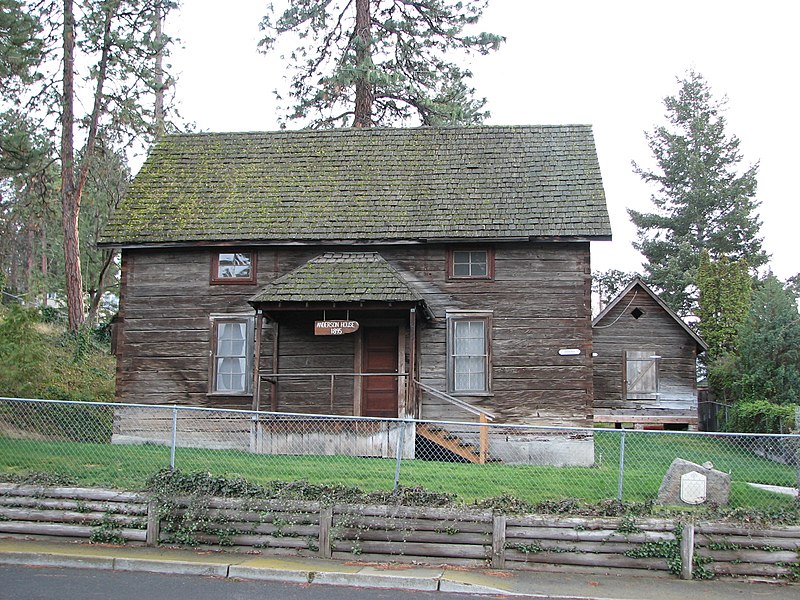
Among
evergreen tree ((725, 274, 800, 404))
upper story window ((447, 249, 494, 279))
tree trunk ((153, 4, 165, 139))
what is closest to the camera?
upper story window ((447, 249, 494, 279))

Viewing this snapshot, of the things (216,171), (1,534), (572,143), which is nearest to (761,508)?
(1,534)

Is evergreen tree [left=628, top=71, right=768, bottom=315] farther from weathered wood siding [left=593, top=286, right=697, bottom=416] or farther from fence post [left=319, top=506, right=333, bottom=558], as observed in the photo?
fence post [left=319, top=506, right=333, bottom=558]

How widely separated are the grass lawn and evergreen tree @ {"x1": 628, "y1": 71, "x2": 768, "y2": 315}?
26.9m

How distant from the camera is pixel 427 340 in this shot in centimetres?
1834

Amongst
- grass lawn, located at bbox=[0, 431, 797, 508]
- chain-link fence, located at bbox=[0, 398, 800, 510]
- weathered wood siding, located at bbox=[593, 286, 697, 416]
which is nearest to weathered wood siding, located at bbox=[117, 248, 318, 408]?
chain-link fence, located at bbox=[0, 398, 800, 510]

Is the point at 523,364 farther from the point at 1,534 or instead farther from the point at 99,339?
the point at 99,339

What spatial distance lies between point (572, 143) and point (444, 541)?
1334 centimetres

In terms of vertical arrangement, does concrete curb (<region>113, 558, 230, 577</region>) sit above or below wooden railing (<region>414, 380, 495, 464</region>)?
below

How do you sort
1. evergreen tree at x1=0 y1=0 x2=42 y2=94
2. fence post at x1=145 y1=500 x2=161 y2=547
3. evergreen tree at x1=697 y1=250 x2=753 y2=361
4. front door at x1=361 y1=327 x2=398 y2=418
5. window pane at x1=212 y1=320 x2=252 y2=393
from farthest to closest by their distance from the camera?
evergreen tree at x1=697 y1=250 x2=753 y2=361
evergreen tree at x1=0 y1=0 x2=42 y2=94
window pane at x1=212 y1=320 x2=252 y2=393
front door at x1=361 y1=327 x2=398 y2=418
fence post at x1=145 y1=500 x2=161 y2=547

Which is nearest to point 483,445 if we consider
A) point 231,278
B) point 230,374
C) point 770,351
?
point 230,374

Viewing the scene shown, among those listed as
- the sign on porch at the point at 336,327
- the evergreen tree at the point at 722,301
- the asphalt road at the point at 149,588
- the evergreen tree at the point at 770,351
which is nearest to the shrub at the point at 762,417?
the evergreen tree at the point at 770,351

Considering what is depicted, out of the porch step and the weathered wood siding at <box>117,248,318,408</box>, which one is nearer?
the porch step

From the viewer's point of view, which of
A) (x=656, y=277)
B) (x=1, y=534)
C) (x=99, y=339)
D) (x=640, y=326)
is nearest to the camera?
(x=1, y=534)

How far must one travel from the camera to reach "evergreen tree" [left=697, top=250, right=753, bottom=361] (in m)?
32.5
